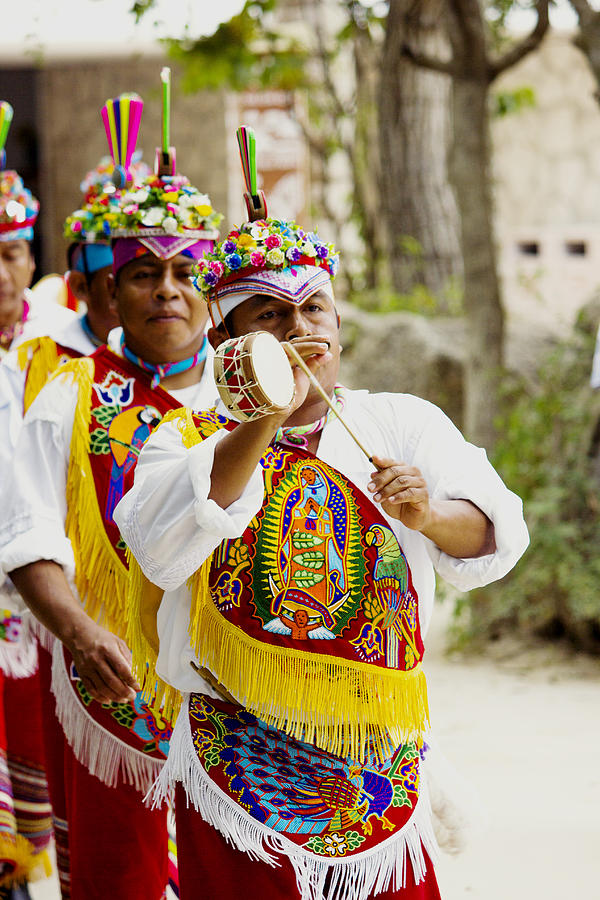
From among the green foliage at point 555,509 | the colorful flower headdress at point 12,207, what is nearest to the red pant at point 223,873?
the colorful flower headdress at point 12,207

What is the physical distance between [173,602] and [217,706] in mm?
216

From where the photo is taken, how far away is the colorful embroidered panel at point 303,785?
7.29ft

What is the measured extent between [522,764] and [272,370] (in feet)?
13.1

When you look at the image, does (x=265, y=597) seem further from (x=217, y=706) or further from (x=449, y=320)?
(x=449, y=320)

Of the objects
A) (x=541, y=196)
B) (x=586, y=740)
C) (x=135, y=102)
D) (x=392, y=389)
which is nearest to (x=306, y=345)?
(x=135, y=102)

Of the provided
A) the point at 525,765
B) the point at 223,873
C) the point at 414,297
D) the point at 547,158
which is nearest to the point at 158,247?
the point at 223,873

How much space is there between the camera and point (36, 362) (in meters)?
3.68

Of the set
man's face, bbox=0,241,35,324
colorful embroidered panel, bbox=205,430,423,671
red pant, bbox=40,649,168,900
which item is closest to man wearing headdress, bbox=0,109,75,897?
man's face, bbox=0,241,35,324

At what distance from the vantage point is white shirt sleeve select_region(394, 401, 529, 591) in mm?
2225

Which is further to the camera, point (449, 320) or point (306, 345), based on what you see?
point (449, 320)

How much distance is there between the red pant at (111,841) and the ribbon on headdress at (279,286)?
1.39 metres

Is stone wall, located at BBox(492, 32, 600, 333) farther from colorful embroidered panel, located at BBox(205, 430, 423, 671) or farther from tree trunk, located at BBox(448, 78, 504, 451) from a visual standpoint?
colorful embroidered panel, located at BBox(205, 430, 423, 671)

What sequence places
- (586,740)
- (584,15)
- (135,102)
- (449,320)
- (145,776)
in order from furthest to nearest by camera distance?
(449,320)
(584,15)
(586,740)
(135,102)
(145,776)

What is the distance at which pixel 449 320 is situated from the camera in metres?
9.69
